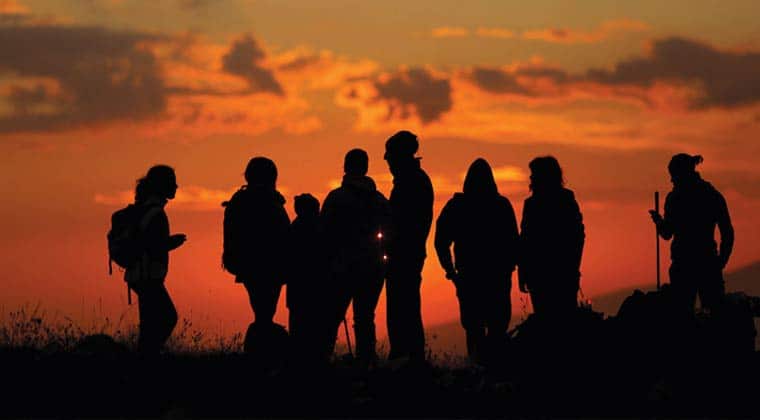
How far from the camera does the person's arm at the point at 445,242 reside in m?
17.3

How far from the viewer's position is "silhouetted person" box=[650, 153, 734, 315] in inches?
696

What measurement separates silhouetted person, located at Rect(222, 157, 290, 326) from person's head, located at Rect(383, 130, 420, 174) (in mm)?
1576

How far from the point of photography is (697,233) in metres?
17.8

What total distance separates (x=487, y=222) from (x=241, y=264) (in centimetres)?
302

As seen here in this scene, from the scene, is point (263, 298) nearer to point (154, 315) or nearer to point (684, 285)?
point (154, 315)

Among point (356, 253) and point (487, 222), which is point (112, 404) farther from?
point (487, 222)

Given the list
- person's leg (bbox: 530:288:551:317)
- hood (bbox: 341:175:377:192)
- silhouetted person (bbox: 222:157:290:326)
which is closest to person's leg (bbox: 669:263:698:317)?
person's leg (bbox: 530:288:551:317)

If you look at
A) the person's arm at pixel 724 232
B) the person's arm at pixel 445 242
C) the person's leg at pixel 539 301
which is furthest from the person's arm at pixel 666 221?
the person's arm at pixel 445 242

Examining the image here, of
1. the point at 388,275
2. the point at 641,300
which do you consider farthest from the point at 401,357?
the point at 641,300

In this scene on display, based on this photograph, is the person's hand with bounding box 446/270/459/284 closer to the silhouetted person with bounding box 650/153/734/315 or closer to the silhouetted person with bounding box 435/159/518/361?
the silhouetted person with bounding box 435/159/518/361

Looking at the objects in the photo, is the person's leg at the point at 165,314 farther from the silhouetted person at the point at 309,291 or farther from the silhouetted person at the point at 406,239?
the silhouetted person at the point at 406,239

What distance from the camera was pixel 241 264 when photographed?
16.6 m

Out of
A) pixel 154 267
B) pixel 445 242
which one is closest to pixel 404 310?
pixel 445 242

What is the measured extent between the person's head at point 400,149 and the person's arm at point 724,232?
386 cm
